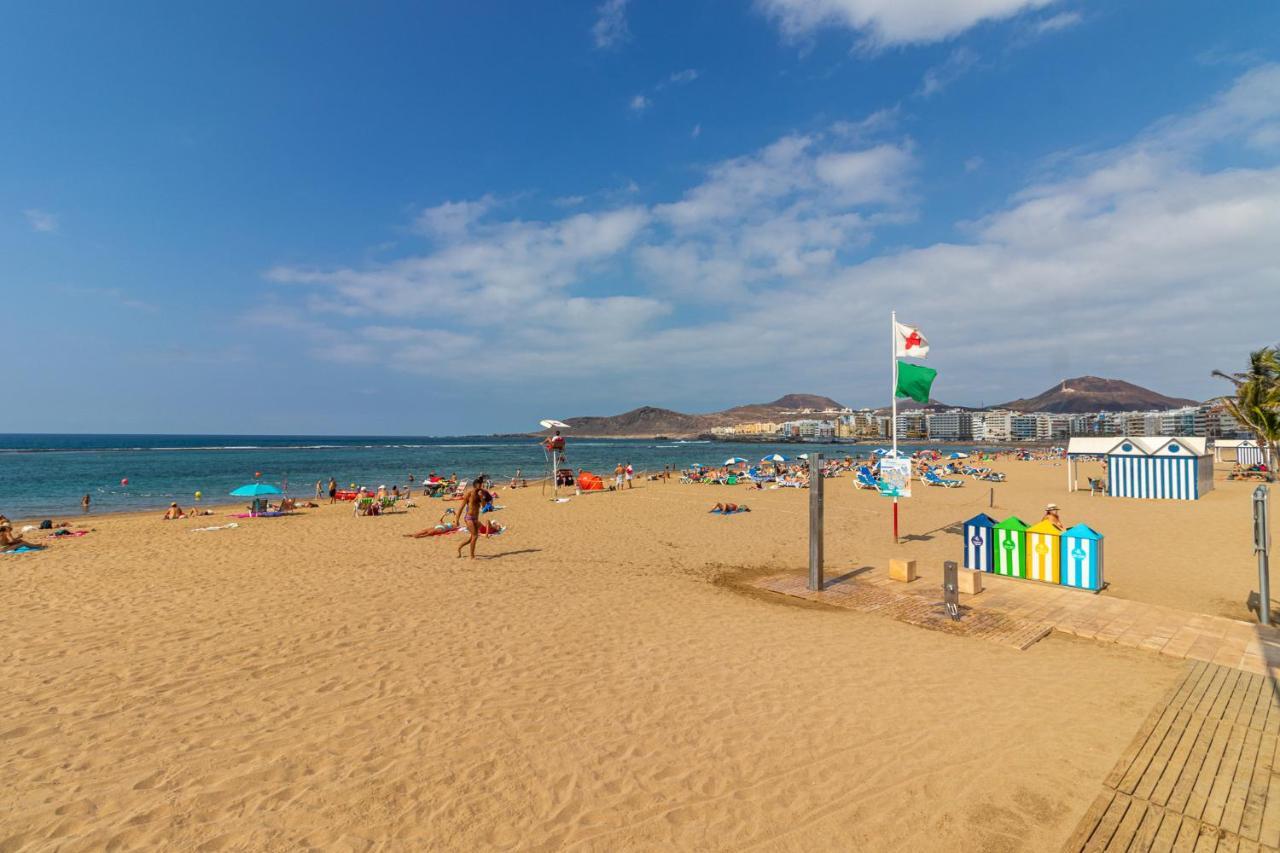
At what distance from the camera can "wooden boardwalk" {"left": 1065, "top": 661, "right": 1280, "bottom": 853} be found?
340 cm

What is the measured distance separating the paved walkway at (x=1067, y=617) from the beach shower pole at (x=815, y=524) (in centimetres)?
24

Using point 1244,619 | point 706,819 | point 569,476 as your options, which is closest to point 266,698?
point 706,819

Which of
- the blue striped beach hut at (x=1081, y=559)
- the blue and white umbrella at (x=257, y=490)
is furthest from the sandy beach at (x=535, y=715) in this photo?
the blue and white umbrella at (x=257, y=490)

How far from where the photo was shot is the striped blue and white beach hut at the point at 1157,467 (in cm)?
2142

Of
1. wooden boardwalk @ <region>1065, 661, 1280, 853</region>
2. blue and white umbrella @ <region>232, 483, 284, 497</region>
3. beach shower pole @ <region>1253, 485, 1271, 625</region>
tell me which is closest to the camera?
wooden boardwalk @ <region>1065, 661, 1280, 853</region>

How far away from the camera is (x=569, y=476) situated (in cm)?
3228

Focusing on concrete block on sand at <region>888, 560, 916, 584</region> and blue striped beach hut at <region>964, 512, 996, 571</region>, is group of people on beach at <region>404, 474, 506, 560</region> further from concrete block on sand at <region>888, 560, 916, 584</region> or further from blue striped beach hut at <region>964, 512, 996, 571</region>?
blue striped beach hut at <region>964, 512, 996, 571</region>

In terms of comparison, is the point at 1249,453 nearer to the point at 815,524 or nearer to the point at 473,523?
the point at 815,524

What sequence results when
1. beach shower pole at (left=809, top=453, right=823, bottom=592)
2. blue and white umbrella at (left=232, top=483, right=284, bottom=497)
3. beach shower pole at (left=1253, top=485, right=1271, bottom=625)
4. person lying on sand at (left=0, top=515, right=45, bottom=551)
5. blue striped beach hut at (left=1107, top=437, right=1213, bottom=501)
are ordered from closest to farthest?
beach shower pole at (left=1253, top=485, right=1271, bottom=625)
beach shower pole at (left=809, top=453, right=823, bottom=592)
person lying on sand at (left=0, top=515, right=45, bottom=551)
blue and white umbrella at (left=232, top=483, right=284, bottom=497)
blue striped beach hut at (left=1107, top=437, right=1213, bottom=501)

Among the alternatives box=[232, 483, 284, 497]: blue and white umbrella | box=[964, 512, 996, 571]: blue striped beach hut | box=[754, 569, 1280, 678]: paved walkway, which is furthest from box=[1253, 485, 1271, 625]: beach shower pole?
box=[232, 483, 284, 497]: blue and white umbrella

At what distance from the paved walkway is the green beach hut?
0.65ft

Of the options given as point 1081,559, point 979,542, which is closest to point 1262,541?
point 1081,559

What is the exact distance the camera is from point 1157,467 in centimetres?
2217

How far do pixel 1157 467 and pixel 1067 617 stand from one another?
20.4 meters
